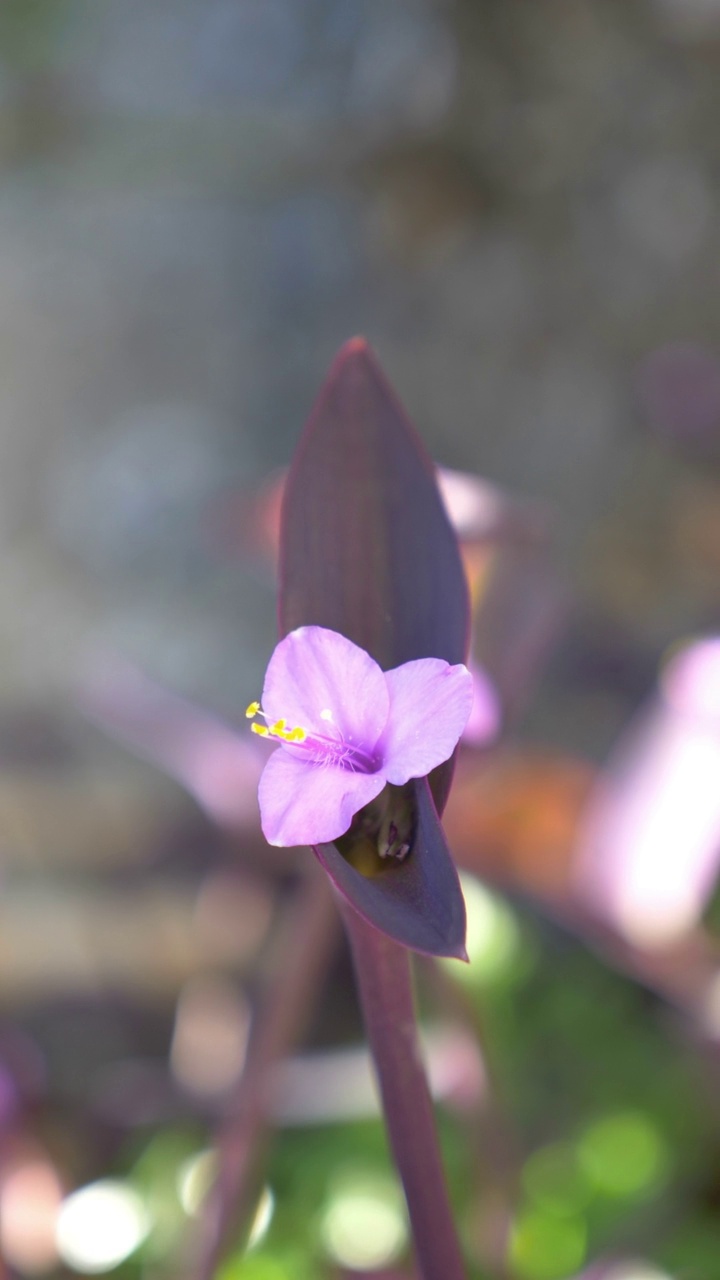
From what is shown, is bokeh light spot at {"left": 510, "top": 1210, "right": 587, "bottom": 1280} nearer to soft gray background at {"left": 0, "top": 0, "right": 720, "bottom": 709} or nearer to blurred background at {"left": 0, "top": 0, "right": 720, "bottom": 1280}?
blurred background at {"left": 0, "top": 0, "right": 720, "bottom": 1280}

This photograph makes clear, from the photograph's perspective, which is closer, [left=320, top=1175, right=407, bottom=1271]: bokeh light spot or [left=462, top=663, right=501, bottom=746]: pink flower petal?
[left=462, top=663, right=501, bottom=746]: pink flower petal

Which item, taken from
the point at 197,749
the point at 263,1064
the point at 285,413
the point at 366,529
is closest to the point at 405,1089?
the point at 366,529

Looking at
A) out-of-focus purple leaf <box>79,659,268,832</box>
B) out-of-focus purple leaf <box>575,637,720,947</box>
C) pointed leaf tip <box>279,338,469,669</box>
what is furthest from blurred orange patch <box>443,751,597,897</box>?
pointed leaf tip <box>279,338,469,669</box>

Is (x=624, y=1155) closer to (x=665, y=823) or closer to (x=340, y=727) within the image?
(x=665, y=823)

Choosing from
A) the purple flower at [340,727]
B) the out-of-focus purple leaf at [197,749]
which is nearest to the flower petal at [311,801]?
the purple flower at [340,727]

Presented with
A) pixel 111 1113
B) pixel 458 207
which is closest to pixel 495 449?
pixel 458 207
